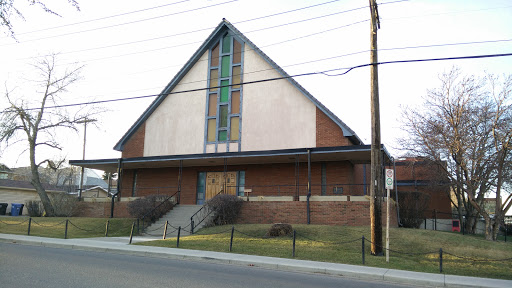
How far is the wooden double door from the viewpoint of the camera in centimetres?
2630

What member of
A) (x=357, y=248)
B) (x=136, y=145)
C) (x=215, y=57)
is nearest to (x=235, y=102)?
(x=215, y=57)

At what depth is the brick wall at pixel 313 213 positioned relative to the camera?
19016 mm

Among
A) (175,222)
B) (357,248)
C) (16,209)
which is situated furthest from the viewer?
(16,209)

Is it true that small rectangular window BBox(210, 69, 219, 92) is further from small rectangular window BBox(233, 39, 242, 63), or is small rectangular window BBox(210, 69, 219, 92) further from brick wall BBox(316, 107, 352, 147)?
brick wall BBox(316, 107, 352, 147)

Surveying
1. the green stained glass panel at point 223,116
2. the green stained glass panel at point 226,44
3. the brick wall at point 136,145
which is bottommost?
the brick wall at point 136,145

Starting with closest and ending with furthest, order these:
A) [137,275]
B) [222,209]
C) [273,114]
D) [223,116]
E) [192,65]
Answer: [137,275] → [222,209] → [273,114] → [223,116] → [192,65]

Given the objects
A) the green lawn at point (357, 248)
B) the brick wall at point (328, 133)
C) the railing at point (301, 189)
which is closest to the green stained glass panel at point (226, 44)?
the brick wall at point (328, 133)

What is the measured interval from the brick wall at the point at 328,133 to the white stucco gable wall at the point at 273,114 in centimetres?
30

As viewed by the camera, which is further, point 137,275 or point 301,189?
point 301,189

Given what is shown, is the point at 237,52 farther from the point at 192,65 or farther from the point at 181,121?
the point at 181,121

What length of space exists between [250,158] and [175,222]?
582 centimetres

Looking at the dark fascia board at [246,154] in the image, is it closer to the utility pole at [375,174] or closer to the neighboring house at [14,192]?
the utility pole at [375,174]

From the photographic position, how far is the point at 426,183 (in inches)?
1163

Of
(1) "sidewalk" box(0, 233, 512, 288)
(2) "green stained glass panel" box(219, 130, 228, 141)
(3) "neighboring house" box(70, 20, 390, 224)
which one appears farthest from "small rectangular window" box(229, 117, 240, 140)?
(1) "sidewalk" box(0, 233, 512, 288)
